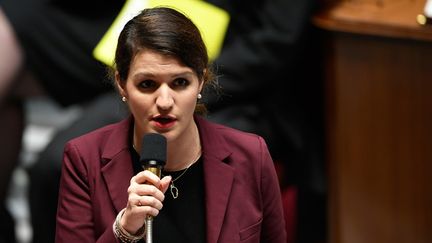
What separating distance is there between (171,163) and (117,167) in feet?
0.19

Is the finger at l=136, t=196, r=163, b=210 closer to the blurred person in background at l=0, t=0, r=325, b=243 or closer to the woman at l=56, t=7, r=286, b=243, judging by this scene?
the woman at l=56, t=7, r=286, b=243

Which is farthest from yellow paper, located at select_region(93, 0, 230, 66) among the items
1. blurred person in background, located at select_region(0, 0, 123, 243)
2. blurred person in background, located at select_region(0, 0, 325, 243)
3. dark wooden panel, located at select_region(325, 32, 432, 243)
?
blurred person in background, located at select_region(0, 0, 123, 243)

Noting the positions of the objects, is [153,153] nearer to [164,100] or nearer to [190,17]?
[164,100]

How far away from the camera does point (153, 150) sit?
0.90m

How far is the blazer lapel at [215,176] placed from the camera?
3.21 ft

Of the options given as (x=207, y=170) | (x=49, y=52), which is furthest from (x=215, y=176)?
(x=49, y=52)

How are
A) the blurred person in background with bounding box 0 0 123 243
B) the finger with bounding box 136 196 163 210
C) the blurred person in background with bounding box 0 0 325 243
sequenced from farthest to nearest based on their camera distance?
the blurred person in background with bounding box 0 0 123 243, the blurred person in background with bounding box 0 0 325 243, the finger with bounding box 136 196 163 210

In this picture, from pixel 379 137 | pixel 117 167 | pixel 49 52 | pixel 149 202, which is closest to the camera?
pixel 149 202

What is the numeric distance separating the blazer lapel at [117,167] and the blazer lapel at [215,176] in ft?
0.27

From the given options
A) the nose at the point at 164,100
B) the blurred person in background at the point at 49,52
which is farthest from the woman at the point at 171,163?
the blurred person in background at the point at 49,52

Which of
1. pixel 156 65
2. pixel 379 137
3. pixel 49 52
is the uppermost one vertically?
pixel 156 65

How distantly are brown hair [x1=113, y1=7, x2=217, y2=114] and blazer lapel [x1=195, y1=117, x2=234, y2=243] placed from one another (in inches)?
3.4

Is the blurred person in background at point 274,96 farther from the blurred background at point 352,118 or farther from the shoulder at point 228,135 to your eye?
the shoulder at point 228,135

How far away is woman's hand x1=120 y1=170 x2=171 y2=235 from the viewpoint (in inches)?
34.2
